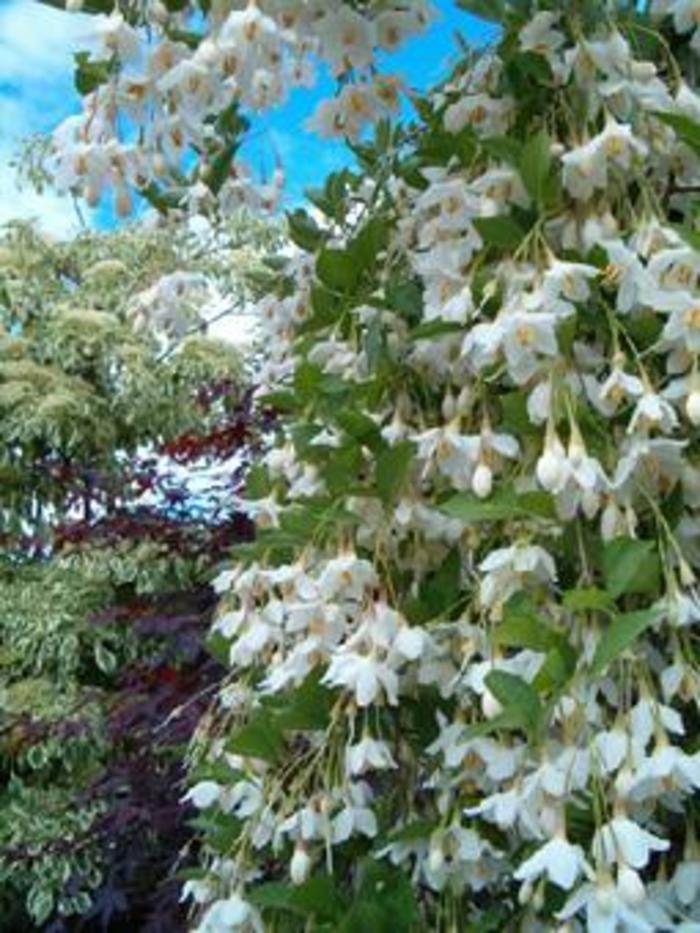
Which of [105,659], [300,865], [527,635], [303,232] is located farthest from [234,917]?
[105,659]

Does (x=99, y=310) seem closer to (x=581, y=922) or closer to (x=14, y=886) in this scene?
(x=14, y=886)

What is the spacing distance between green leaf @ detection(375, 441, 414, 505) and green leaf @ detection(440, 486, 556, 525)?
104 mm

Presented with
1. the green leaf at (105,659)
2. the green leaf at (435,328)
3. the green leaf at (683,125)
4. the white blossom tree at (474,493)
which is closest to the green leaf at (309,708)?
the white blossom tree at (474,493)

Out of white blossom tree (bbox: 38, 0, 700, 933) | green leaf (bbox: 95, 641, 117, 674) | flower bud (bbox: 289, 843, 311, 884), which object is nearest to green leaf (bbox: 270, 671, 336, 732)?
white blossom tree (bbox: 38, 0, 700, 933)

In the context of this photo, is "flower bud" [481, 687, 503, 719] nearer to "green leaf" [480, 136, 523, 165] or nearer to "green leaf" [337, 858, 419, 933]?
"green leaf" [337, 858, 419, 933]

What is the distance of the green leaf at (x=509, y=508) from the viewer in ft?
3.47

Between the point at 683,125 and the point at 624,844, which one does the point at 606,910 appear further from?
the point at 683,125

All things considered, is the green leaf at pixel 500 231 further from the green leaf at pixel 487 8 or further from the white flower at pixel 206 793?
the white flower at pixel 206 793

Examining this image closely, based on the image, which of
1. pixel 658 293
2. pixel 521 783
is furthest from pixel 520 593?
pixel 658 293

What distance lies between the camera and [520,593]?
1083 millimetres

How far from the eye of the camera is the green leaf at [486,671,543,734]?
1.00 meters

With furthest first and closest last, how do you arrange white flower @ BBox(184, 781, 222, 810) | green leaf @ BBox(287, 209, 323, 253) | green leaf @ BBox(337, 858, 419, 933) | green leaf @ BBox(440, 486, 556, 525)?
1. green leaf @ BBox(287, 209, 323, 253)
2. white flower @ BBox(184, 781, 222, 810)
3. green leaf @ BBox(337, 858, 419, 933)
4. green leaf @ BBox(440, 486, 556, 525)

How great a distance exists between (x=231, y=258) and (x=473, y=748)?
4803 mm

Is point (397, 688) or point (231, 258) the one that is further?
point (231, 258)
